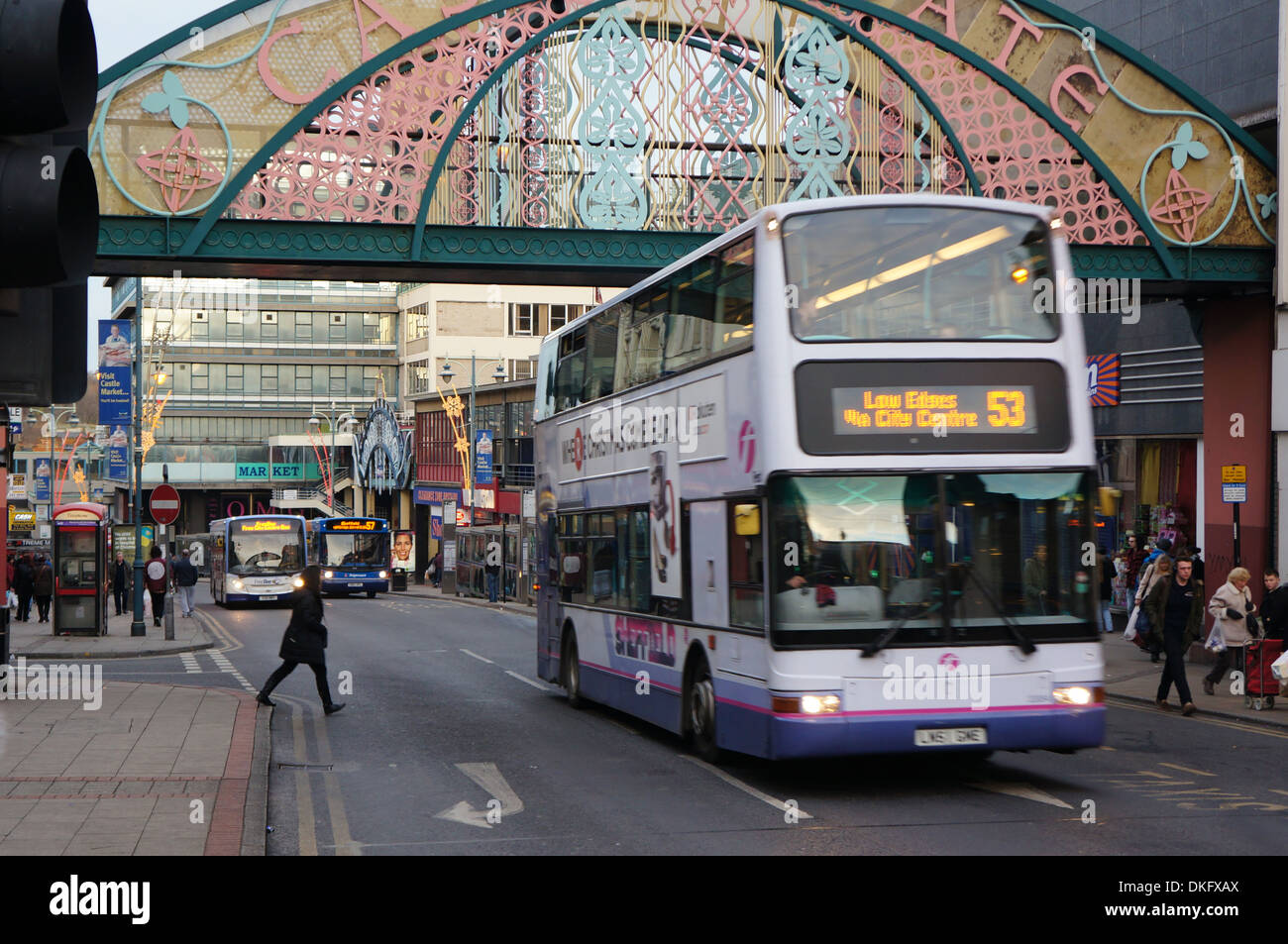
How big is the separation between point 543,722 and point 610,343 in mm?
4275

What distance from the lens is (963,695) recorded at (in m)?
11.5

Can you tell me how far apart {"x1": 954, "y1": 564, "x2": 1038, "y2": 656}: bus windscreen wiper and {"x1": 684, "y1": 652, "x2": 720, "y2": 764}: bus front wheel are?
265cm

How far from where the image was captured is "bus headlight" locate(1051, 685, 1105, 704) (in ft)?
38.2

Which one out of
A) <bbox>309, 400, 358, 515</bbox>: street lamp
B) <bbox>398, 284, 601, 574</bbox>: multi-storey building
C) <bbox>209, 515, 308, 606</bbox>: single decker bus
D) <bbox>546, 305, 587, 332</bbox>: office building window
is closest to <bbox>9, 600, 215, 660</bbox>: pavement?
<bbox>209, 515, 308, 606</bbox>: single decker bus

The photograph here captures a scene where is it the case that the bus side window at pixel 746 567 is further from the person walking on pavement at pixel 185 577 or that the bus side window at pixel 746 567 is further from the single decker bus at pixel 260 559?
the single decker bus at pixel 260 559

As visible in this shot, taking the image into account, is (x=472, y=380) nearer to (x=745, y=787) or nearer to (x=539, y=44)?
(x=539, y=44)

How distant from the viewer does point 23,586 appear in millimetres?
39875

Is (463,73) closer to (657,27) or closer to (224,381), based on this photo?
(657,27)

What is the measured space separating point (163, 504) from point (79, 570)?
2139 mm

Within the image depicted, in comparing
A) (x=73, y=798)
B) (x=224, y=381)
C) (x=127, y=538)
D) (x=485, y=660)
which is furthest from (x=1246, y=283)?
(x=224, y=381)

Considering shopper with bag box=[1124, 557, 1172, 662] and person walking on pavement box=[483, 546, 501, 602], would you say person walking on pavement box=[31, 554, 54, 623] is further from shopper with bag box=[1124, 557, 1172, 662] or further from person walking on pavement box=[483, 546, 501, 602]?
shopper with bag box=[1124, 557, 1172, 662]

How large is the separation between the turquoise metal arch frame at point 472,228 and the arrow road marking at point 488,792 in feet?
28.9

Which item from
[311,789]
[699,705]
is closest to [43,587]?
[311,789]

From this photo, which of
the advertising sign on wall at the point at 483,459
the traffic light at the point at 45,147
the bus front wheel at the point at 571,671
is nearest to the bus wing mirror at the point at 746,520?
the bus front wheel at the point at 571,671
